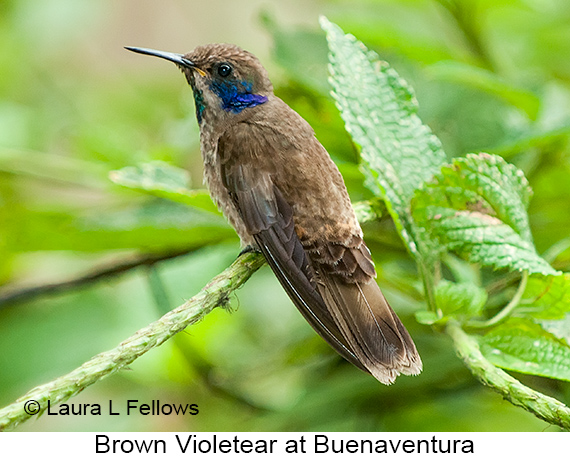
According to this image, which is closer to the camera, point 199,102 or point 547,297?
point 547,297

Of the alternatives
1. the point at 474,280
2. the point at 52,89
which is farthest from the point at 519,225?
the point at 52,89

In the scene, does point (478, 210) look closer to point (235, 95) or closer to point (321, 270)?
point (321, 270)

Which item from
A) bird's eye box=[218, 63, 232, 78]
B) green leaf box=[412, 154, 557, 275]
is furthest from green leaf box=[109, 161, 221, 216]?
green leaf box=[412, 154, 557, 275]

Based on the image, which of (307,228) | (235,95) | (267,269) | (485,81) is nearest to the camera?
(307,228)

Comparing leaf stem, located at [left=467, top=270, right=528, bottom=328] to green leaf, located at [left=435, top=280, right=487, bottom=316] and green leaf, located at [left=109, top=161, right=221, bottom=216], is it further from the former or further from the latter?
green leaf, located at [left=109, top=161, right=221, bottom=216]

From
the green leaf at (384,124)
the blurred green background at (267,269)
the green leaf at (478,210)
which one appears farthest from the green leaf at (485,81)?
the green leaf at (478,210)

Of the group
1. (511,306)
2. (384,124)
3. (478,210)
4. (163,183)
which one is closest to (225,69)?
(163,183)
